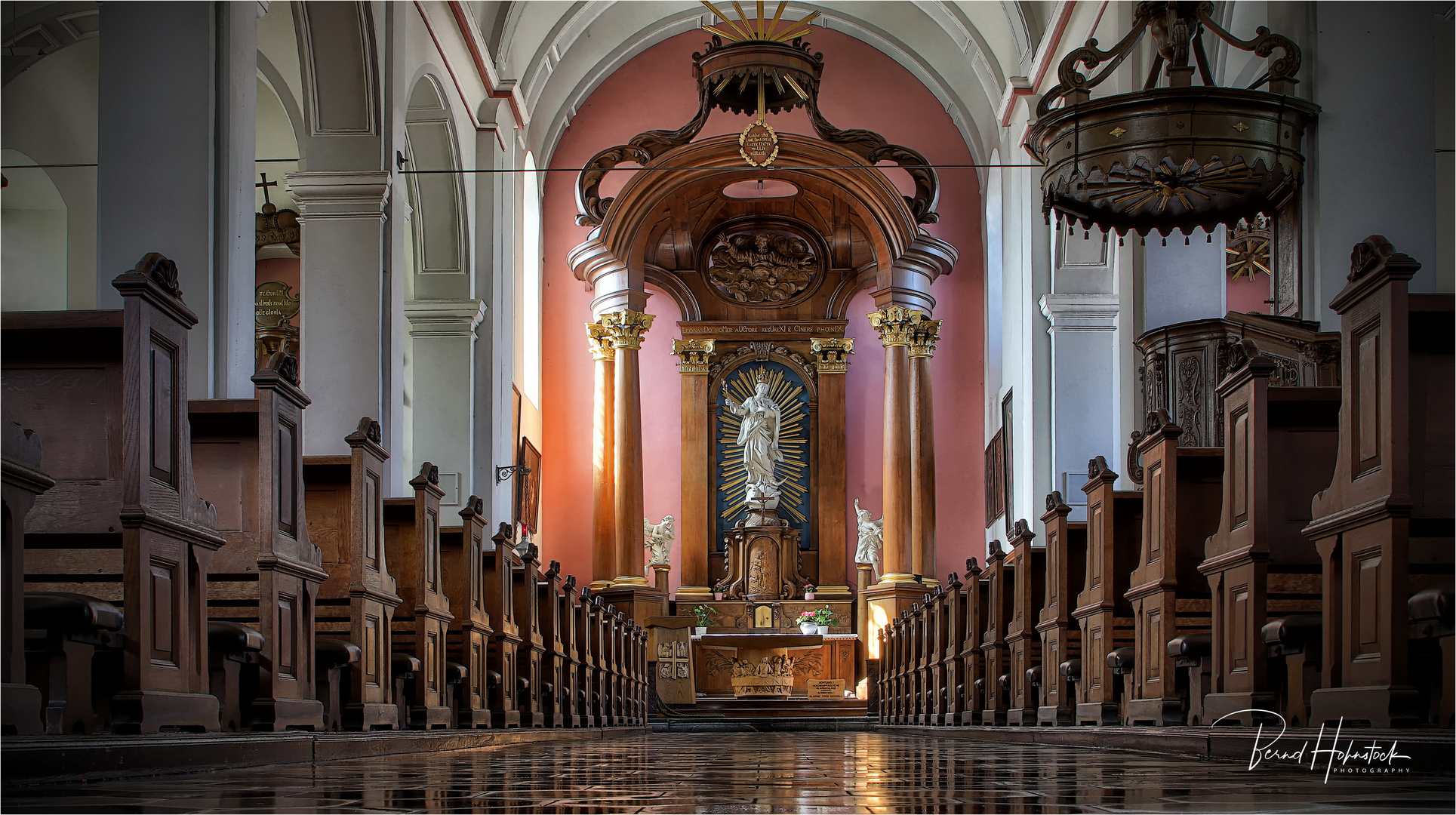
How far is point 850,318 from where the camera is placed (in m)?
17.8

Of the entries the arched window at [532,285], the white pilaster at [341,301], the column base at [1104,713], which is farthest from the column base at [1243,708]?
the arched window at [532,285]

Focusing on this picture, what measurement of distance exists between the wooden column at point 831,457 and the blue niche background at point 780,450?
0.64 feet

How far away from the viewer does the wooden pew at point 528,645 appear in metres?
8.34

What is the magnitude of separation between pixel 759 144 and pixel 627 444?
3515 mm

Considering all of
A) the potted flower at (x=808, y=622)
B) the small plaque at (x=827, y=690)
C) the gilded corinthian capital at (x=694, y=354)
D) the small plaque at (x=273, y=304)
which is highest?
the small plaque at (x=273, y=304)

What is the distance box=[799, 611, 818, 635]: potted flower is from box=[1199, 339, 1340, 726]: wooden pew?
1040cm

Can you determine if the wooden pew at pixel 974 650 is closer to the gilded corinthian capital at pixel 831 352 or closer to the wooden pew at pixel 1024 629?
the wooden pew at pixel 1024 629

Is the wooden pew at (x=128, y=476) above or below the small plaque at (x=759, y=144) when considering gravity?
below

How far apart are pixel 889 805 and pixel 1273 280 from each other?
715cm

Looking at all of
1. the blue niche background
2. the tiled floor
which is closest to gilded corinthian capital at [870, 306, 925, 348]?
the blue niche background

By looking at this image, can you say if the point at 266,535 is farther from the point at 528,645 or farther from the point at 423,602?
the point at 528,645

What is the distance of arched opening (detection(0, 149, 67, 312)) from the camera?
12.8 meters

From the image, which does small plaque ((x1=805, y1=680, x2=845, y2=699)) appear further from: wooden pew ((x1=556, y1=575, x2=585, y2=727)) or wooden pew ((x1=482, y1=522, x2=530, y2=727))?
wooden pew ((x1=482, y1=522, x2=530, y2=727))

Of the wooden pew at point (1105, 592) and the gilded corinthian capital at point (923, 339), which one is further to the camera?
the gilded corinthian capital at point (923, 339)
